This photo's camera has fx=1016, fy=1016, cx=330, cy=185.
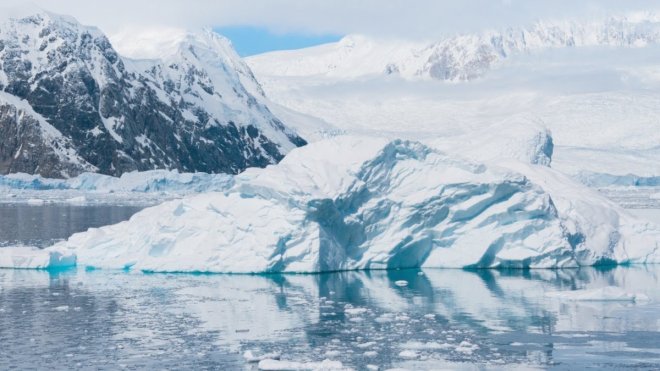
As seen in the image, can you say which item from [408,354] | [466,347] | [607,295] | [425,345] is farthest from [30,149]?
[408,354]

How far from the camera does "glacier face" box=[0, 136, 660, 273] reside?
2994 centimetres

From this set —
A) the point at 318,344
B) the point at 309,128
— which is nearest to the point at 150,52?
the point at 309,128

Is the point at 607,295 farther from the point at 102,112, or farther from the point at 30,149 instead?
the point at 102,112

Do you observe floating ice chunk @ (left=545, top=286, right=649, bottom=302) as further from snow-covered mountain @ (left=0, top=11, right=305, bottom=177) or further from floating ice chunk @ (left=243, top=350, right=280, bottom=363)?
snow-covered mountain @ (left=0, top=11, right=305, bottom=177)

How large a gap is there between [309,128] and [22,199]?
93840 millimetres

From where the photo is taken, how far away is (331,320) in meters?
23.1

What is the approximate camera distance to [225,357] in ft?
62.2

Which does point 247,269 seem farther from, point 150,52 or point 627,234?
point 150,52

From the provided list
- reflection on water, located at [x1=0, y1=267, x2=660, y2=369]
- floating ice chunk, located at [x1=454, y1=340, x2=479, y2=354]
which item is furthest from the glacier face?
floating ice chunk, located at [x1=454, y1=340, x2=479, y2=354]

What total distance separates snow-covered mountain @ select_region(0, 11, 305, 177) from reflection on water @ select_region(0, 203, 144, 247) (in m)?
58.3

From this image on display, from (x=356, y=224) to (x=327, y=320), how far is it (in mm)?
8142

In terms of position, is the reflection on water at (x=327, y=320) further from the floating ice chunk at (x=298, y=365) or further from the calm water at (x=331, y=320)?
the floating ice chunk at (x=298, y=365)

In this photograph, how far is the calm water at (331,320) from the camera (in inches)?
746

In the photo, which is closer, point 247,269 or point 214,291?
point 214,291
